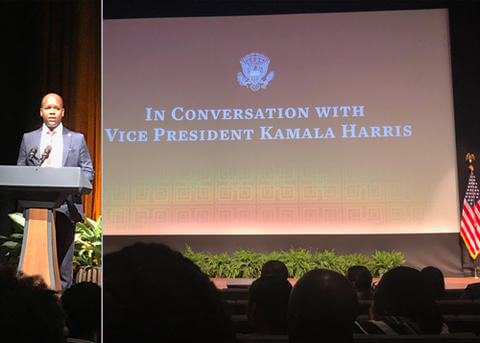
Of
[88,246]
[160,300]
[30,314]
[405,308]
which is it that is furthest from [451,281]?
[30,314]

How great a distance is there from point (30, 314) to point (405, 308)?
5.56ft

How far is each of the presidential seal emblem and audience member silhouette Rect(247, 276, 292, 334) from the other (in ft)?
8.29

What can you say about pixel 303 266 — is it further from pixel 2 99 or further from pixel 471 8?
pixel 2 99

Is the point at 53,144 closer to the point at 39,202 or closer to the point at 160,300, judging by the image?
the point at 39,202

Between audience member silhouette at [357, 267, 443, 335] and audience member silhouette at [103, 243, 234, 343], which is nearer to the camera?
audience member silhouette at [103, 243, 234, 343]

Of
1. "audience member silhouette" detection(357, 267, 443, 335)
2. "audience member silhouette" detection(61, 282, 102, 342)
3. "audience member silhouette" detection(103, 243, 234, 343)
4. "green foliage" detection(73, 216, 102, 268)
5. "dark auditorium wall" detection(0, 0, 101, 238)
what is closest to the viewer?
"audience member silhouette" detection(103, 243, 234, 343)

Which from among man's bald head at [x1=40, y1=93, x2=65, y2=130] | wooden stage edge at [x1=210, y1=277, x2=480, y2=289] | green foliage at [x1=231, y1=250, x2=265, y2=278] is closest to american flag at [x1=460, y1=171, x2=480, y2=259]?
wooden stage edge at [x1=210, y1=277, x2=480, y2=289]

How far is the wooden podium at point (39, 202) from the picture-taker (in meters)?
3.29

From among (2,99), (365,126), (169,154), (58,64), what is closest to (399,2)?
(365,126)

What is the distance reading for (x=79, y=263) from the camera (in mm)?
4988

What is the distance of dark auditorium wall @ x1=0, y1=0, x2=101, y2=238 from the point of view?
5.62m

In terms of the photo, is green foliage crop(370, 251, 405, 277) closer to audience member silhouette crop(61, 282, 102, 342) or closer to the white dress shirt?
the white dress shirt

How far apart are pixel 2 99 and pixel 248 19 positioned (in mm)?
2539

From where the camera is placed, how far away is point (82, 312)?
83.7 inches
